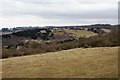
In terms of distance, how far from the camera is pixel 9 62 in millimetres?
23969

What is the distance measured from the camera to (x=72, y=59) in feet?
72.8

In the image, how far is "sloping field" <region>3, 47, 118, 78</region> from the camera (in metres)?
18.4

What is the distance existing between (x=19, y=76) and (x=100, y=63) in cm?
449

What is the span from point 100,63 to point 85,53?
3.71 meters

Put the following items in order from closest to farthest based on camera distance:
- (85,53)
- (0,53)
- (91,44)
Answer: (85,53), (91,44), (0,53)

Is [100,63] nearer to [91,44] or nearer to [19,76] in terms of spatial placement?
[19,76]

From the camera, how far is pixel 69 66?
2053 cm

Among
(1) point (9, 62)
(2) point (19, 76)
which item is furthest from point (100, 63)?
(1) point (9, 62)

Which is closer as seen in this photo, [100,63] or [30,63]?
[100,63]

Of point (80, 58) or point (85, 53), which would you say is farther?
point (85, 53)

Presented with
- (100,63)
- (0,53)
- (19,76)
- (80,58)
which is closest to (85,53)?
(80,58)

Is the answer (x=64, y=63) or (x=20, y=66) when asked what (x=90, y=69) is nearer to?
(x=64, y=63)

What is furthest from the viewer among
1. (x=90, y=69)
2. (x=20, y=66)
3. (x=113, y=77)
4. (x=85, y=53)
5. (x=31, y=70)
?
(x=85, y=53)

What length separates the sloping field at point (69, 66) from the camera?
60.5 ft
